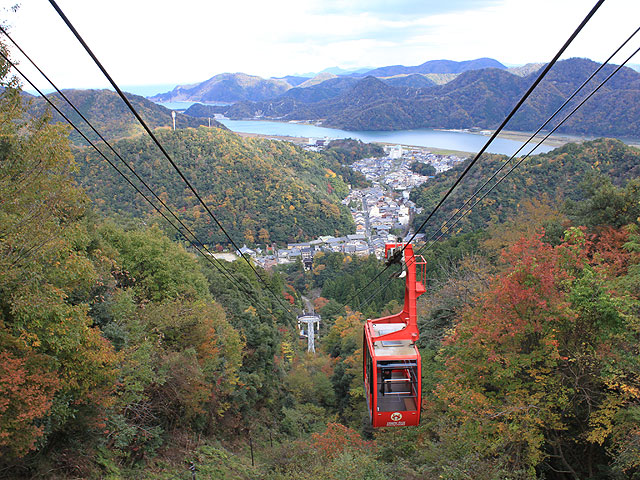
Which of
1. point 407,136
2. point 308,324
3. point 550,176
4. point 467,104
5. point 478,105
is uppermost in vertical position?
point 467,104

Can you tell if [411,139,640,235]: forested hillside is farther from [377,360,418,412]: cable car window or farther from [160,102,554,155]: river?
[160,102,554,155]: river

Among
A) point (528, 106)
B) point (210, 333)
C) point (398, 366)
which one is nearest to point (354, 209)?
point (528, 106)

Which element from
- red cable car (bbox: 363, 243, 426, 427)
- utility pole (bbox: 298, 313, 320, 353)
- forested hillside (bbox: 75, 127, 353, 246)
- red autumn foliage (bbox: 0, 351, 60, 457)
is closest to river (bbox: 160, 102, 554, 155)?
forested hillside (bbox: 75, 127, 353, 246)

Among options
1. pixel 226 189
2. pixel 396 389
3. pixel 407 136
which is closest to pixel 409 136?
pixel 407 136

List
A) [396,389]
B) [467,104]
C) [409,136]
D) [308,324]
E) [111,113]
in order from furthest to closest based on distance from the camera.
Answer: [409,136] → [467,104] → [111,113] → [308,324] → [396,389]

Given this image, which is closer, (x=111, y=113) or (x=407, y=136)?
(x=111, y=113)

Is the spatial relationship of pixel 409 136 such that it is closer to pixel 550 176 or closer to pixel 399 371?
pixel 550 176
